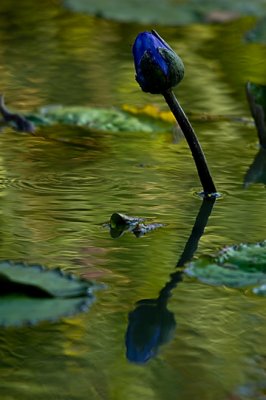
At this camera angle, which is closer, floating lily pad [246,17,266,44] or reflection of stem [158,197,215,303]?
reflection of stem [158,197,215,303]

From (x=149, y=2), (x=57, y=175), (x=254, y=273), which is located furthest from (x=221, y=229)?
(x=149, y=2)

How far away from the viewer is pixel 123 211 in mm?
1760

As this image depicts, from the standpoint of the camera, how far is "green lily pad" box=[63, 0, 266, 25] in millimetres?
3311

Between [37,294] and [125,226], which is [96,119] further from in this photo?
[37,294]

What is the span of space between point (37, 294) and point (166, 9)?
2233 mm

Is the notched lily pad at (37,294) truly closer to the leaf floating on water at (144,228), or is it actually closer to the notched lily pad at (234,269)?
the notched lily pad at (234,269)

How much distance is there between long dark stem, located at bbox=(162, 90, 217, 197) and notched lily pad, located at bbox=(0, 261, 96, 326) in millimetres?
464

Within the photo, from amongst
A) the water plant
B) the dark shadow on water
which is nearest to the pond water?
the dark shadow on water

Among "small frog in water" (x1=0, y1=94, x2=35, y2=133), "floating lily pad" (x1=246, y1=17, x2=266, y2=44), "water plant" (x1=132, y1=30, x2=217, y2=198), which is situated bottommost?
"small frog in water" (x1=0, y1=94, x2=35, y2=133)

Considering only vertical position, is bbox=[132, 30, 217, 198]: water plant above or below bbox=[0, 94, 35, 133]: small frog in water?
above

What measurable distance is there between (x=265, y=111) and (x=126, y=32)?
1.20 meters

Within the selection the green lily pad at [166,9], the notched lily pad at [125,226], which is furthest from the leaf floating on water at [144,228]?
the green lily pad at [166,9]

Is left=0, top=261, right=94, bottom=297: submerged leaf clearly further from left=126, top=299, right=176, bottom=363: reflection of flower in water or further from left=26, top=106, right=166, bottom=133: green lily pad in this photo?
left=26, top=106, right=166, bottom=133: green lily pad

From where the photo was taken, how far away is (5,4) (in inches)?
143
